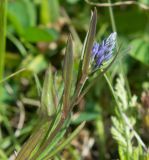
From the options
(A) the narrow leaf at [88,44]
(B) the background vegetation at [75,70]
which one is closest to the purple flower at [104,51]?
(A) the narrow leaf at [88,44]

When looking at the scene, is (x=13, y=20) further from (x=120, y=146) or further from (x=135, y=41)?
(x=120, y=146)

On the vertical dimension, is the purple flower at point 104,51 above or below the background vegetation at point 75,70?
above

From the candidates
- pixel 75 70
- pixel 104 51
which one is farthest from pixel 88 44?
pixel 75 70

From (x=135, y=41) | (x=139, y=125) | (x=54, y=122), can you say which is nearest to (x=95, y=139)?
(x=139, y=125)

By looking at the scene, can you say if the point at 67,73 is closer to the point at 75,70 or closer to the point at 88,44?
the point at 88,44

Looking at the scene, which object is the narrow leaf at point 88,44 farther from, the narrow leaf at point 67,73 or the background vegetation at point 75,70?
the background vegetation at point 75,70

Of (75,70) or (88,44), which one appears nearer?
(88,44)
